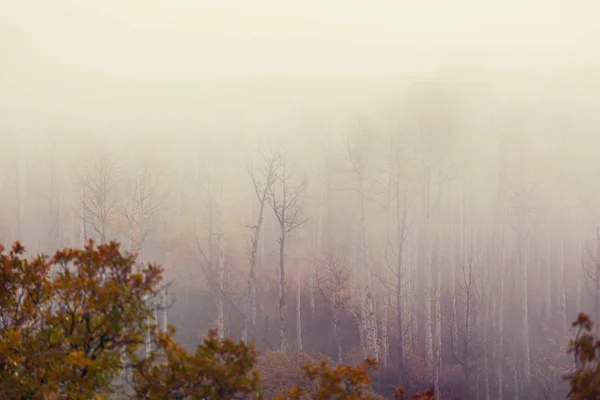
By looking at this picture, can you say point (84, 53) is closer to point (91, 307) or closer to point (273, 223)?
point (273, 223)

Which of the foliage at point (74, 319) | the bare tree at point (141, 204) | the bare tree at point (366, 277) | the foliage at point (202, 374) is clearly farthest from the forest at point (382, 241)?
the foliage at point (202, 374)

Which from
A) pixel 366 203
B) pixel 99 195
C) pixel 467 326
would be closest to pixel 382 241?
pixel 366 203

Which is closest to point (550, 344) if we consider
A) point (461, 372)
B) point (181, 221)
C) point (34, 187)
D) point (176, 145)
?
point (461, 372)

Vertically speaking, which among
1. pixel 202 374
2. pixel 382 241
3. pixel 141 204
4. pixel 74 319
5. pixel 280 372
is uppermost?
pixel 141 204

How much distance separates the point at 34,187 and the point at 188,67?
39.8m

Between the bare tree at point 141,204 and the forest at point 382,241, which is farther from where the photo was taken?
the bare tree at point 141,204

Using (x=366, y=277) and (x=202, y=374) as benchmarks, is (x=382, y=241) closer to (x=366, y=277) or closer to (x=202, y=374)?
(x=366, y=277)

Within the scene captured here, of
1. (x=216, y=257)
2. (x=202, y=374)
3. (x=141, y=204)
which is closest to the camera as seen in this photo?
(x=202, y=374)

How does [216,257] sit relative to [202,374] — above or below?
above

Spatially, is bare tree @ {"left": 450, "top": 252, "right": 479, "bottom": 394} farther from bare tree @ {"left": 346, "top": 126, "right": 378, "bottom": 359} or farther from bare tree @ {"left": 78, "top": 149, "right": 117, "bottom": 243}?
bare tree @ {"left": 78, "top": 149, "right": 117, "bottom": 243}

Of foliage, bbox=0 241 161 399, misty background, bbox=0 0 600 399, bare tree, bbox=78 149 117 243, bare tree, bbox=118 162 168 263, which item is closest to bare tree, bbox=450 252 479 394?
misty background, bbox=0 0 600 399

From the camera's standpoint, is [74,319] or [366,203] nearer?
[74,319]

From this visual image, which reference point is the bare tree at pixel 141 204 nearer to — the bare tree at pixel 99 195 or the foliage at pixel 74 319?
the bare tree at pixel 99 195

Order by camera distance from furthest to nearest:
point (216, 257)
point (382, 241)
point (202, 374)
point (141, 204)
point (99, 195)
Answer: point (382, 241), point (216, 257), point (141, 204), point (99, 195), point (202, 374)
